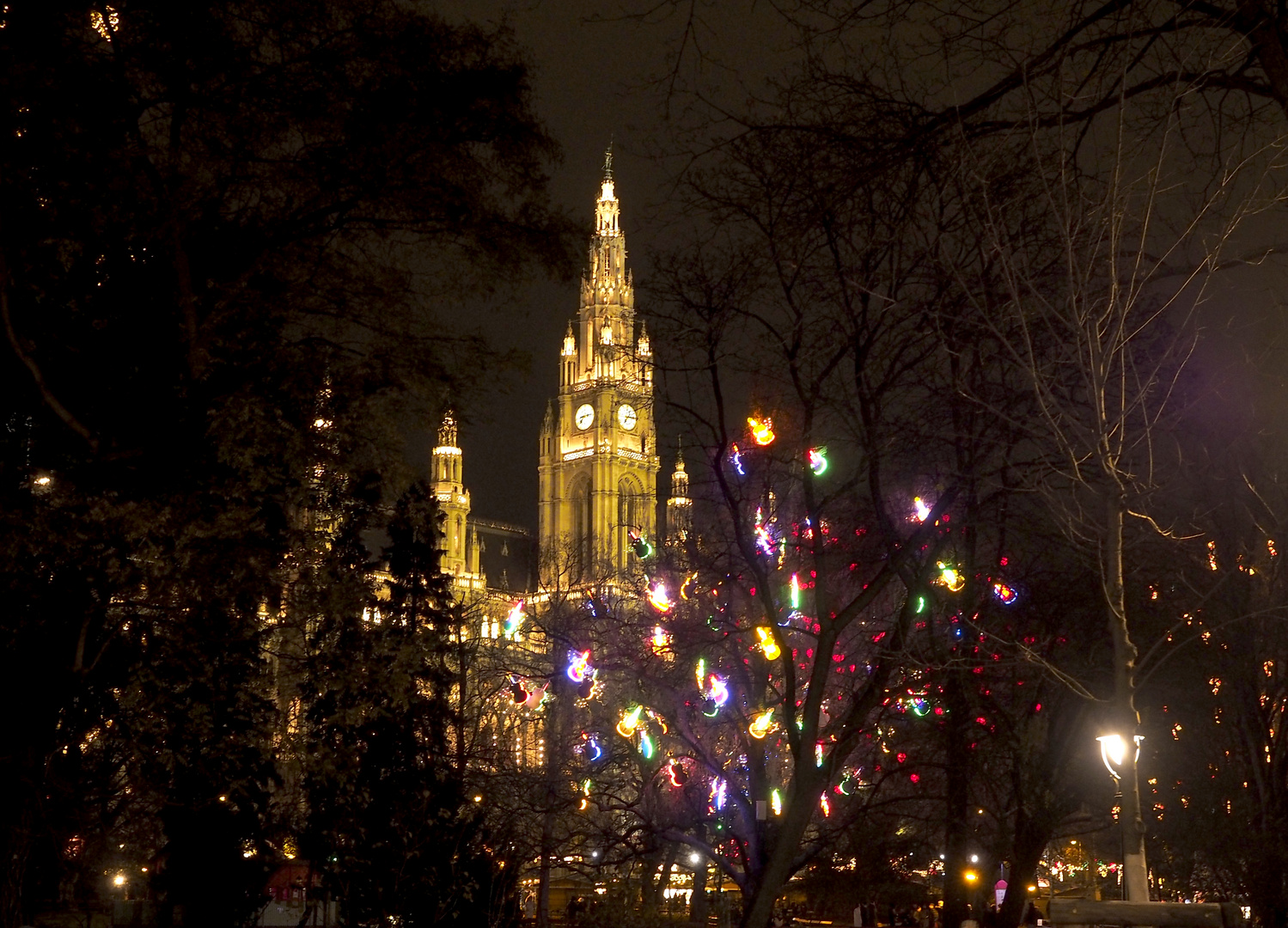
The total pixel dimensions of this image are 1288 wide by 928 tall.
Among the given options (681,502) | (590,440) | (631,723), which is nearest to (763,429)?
(681,502)

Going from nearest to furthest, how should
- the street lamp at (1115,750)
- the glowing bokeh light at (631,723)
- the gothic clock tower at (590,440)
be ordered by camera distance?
the street lamp at (1115,750), the glowing bokeh light at (631,723), the gothic clock tower at (590,440)

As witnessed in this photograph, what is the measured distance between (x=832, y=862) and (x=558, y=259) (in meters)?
12.8

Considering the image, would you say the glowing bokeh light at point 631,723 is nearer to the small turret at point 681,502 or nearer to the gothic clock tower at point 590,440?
the small turret at point 681,502

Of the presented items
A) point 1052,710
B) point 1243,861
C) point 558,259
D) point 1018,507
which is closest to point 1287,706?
point 1243,861

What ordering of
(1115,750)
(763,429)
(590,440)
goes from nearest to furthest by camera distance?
1. (1115,750)
2. (763,429)
3. (590,440)

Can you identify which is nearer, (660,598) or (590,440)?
(660,598)

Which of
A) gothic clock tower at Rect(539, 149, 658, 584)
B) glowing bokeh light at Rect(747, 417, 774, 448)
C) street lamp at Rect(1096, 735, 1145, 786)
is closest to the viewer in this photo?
street lamp at Rect(1096, 735, 1145, 786)

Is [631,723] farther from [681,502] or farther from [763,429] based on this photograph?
[763,429]

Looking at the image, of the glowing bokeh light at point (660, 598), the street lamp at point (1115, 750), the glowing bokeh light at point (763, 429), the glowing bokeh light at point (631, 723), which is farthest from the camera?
the glowing bokeh light at point (631, 723)

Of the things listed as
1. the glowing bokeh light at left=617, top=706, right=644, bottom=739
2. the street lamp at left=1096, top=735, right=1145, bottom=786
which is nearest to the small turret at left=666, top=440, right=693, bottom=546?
the glowing bokeh light at left=617, top=706, right=644, bottom=739

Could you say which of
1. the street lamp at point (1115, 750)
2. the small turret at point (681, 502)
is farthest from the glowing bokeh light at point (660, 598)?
the street lamp at point (1115, 750)

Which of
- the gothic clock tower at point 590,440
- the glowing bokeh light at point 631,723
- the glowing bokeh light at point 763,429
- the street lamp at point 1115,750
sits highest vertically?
the gothic clock tower at point 590,440

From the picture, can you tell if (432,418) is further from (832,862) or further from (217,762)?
(832,862)

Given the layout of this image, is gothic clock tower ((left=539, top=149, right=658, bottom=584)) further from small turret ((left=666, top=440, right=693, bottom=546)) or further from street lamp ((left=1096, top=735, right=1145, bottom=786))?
street lamp ((left=1096, top=735, right=1145, bottom=786))
